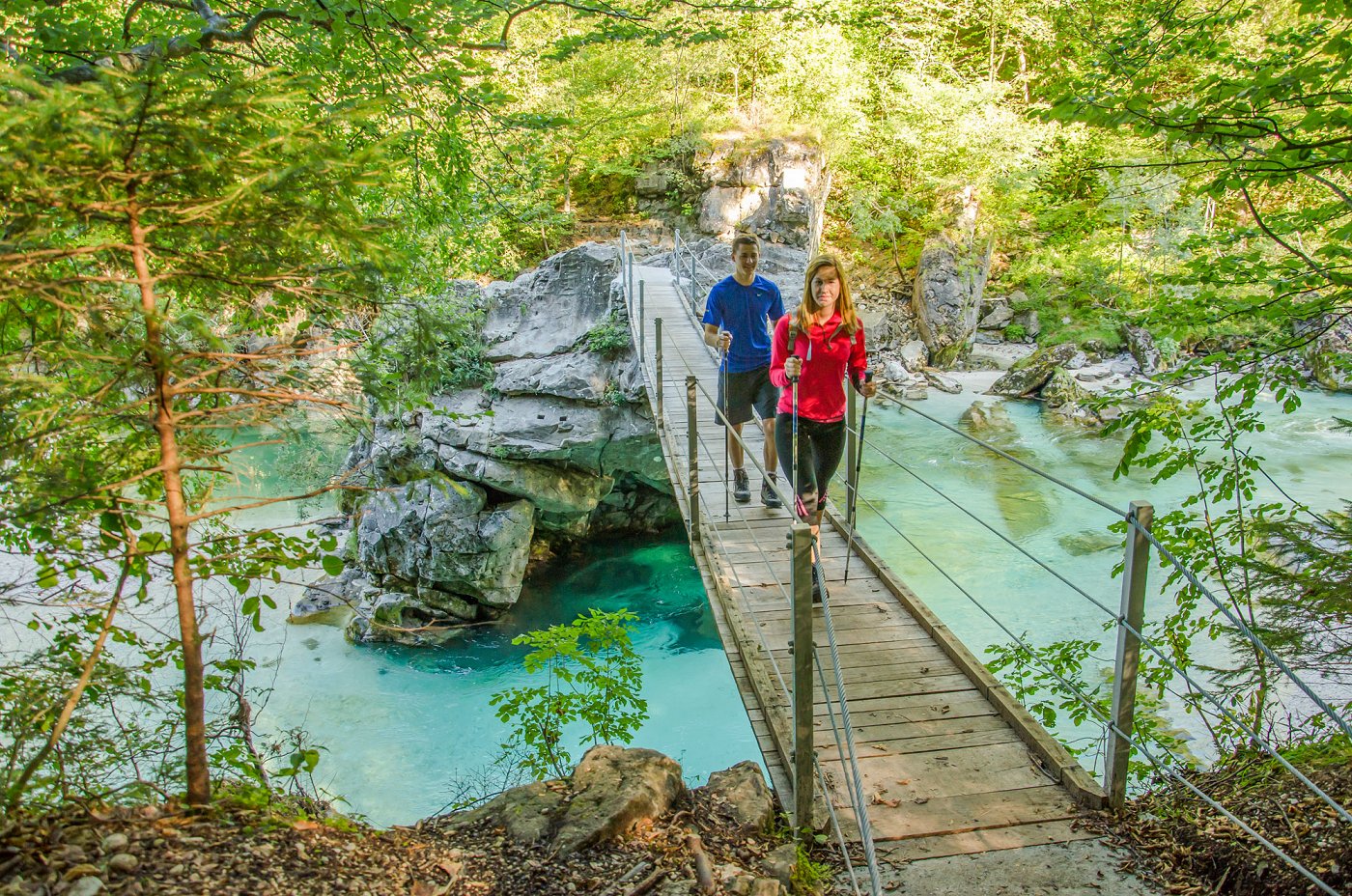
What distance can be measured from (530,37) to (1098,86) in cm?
1278

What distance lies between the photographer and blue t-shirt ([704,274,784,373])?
4.48 metres

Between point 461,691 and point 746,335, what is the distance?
5.97 m

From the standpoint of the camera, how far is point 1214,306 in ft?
13.5

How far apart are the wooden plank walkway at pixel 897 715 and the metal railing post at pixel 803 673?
138 mm

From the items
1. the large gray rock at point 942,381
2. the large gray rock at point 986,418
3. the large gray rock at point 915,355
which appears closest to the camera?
the large gray rock at point 986,418

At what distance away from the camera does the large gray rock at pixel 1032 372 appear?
1442 cm

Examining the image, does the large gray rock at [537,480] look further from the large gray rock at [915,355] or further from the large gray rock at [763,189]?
the large gray rock at [915,355]

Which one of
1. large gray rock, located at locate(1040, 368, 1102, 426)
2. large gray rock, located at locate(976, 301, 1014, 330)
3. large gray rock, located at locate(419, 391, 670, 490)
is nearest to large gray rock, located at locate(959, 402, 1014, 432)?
large gray rock, located at locate(1040, 368, 1102, 426)

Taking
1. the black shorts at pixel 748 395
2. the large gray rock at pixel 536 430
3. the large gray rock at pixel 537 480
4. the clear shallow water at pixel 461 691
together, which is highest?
the black shorts at pixel 748 395

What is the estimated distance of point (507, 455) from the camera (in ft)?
30.9

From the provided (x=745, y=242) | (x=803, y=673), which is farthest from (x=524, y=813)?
(x=745, y=242)

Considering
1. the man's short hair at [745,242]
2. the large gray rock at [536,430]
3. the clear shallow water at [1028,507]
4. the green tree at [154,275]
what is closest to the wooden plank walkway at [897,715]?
the man's short hair at [745,242]

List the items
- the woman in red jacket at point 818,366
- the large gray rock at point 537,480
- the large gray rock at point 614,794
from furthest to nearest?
the large gray rock at point 537,480 < the woman in red jacket at point 818,366 < the large gray rock at point 614,794

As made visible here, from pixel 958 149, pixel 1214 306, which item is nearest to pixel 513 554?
pixel 1214 306
